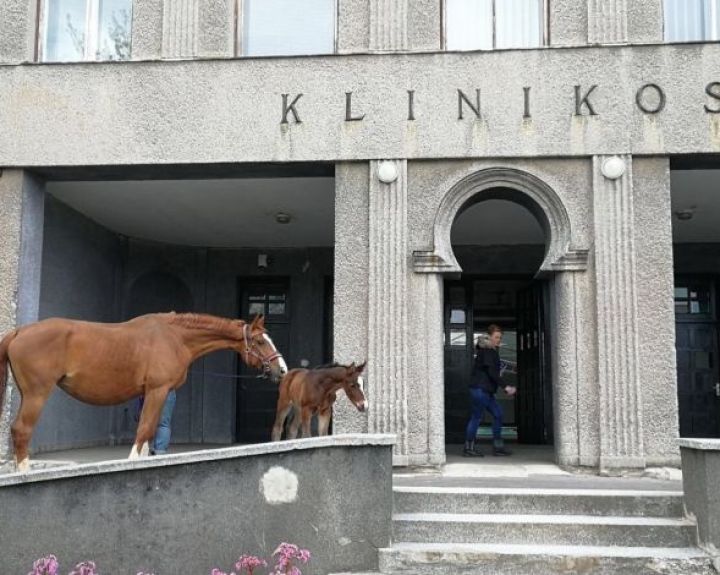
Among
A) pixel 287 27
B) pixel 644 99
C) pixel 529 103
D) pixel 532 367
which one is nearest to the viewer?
pixel 644 99

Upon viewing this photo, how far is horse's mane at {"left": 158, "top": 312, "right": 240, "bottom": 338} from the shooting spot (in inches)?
286

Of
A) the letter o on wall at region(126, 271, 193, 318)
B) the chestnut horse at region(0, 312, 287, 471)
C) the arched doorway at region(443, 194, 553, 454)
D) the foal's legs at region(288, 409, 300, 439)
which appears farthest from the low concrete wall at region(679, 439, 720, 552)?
the letter o on wall at region(126, 271, 193, 318)

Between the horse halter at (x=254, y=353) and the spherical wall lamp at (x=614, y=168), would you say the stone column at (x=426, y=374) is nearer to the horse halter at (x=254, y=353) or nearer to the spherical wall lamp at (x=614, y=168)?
the spherical wall lamp at (x=614, y=168)

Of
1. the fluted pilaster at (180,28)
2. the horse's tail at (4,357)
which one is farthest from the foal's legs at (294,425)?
the fluted pilaster at (180,28)

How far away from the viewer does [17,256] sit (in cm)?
1062

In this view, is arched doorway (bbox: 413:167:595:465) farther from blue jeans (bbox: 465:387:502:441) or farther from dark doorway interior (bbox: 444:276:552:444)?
dark doorway interior (bbox: 444:276:552:444)

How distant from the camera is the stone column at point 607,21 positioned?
1027cm

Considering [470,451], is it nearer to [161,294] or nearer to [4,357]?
[4,357]

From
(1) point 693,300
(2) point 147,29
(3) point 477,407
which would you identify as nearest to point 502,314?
(1) point 693,300

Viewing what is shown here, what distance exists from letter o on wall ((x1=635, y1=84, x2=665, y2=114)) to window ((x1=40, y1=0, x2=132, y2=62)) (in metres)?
6.86

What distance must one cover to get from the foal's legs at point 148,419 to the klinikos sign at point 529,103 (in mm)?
4780

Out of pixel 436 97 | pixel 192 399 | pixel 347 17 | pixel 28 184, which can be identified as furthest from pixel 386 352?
pixel 192 399

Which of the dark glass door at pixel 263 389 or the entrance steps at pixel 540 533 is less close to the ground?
the dark glass door at pixel 263 389

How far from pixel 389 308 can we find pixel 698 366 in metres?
7.84
